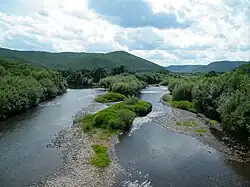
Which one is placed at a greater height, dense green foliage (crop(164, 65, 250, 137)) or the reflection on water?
dense green foliage (crop(164, 65, 250, 137))

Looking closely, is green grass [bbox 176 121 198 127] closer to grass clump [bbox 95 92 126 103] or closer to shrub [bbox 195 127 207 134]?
shrub [bbox 195 127 207 134]

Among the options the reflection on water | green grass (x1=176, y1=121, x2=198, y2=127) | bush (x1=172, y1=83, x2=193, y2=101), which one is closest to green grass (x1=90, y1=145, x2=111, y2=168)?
the reflection on water

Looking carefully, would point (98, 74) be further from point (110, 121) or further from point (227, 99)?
point (227, 99)

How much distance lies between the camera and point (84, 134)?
48.0 m

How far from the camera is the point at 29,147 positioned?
41.7 m

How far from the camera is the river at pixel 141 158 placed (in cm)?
3152

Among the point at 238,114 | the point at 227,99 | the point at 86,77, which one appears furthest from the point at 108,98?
the point at 86,77

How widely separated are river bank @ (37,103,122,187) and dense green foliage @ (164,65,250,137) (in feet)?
68.1

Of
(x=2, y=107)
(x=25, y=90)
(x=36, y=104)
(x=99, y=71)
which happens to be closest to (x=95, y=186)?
(x=2, y=107)

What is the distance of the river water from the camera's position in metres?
32.0

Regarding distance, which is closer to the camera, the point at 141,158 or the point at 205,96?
the point at 141,158

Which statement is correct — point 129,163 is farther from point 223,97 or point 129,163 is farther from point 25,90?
point 25,90

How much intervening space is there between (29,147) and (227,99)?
36.4 meters

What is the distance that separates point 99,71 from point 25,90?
383 ft
